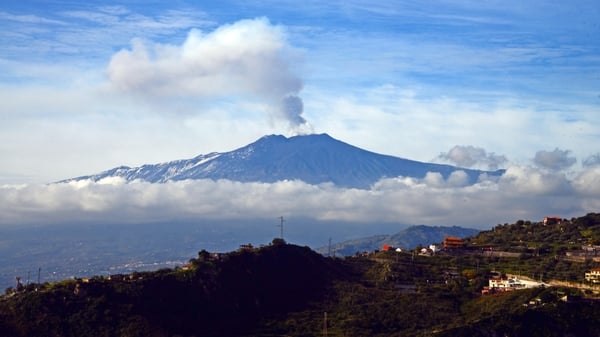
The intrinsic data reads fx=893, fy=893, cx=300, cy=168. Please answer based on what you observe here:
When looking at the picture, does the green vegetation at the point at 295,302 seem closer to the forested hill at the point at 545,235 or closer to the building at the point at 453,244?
the forested hill at the point at 545,235

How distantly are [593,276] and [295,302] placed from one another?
26.1 m

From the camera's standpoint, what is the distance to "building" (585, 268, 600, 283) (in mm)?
74300

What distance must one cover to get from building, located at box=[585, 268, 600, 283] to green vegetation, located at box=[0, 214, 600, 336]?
750mm

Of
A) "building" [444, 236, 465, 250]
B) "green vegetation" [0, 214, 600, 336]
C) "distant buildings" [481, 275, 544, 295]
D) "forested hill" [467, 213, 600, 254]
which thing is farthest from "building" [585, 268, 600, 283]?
"building" [444, 236, 465, 250]

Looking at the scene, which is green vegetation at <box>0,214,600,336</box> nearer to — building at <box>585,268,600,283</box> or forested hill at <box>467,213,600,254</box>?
building at <box>585,268,600,283</box>

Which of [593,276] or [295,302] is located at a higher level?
[593,276]

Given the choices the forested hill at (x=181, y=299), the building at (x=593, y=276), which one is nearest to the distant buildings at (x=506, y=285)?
the building at (x=593, y=276)

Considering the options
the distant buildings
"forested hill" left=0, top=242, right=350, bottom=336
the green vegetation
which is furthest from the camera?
the distant buildings

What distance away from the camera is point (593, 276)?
75188 mm

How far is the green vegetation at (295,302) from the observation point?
56.9 meters

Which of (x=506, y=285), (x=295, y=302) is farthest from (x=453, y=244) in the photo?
(x=295, y=302)

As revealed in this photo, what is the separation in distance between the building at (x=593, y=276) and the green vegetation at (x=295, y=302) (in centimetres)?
75

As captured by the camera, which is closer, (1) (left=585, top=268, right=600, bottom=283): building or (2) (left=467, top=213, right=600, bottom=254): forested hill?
(1) (left=585, top=268, right=600, bottom=283): building

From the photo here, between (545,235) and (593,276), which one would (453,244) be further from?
(593,276)
